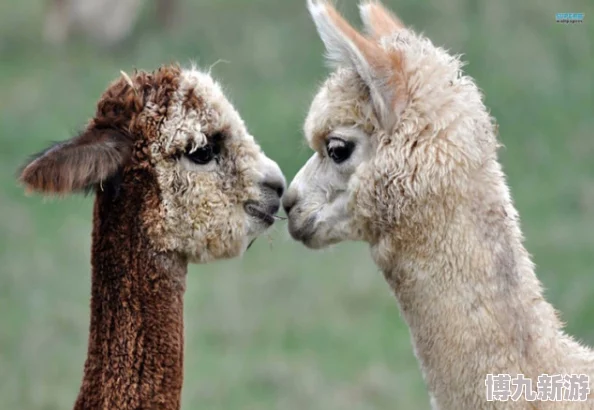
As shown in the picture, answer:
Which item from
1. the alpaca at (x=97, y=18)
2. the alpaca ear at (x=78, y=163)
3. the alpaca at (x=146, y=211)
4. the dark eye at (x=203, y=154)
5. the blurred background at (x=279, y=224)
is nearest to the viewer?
the alpaca ear at (x=78, y=163)

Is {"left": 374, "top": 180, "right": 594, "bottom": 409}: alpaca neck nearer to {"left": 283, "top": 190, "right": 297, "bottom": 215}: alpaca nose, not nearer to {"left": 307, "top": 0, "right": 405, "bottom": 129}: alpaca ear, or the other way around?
{"left": 307, "top": 0, "right": 405, "bottom": 129}: alpaca ear

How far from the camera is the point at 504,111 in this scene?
40.1ft

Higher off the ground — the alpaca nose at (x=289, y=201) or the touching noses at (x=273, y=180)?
the touching noses at (x=273, y=180)

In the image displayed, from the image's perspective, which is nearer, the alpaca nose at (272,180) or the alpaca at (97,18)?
the alpaca nose at (272,180)

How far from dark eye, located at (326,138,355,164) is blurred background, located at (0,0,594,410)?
381mm

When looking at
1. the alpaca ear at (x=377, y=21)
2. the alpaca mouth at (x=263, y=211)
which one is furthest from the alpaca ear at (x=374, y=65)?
the alpaca mouth at (x=263, y=211)

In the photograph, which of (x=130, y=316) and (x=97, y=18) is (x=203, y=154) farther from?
(x=97, y=18)

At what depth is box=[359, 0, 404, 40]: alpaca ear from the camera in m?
4.25
